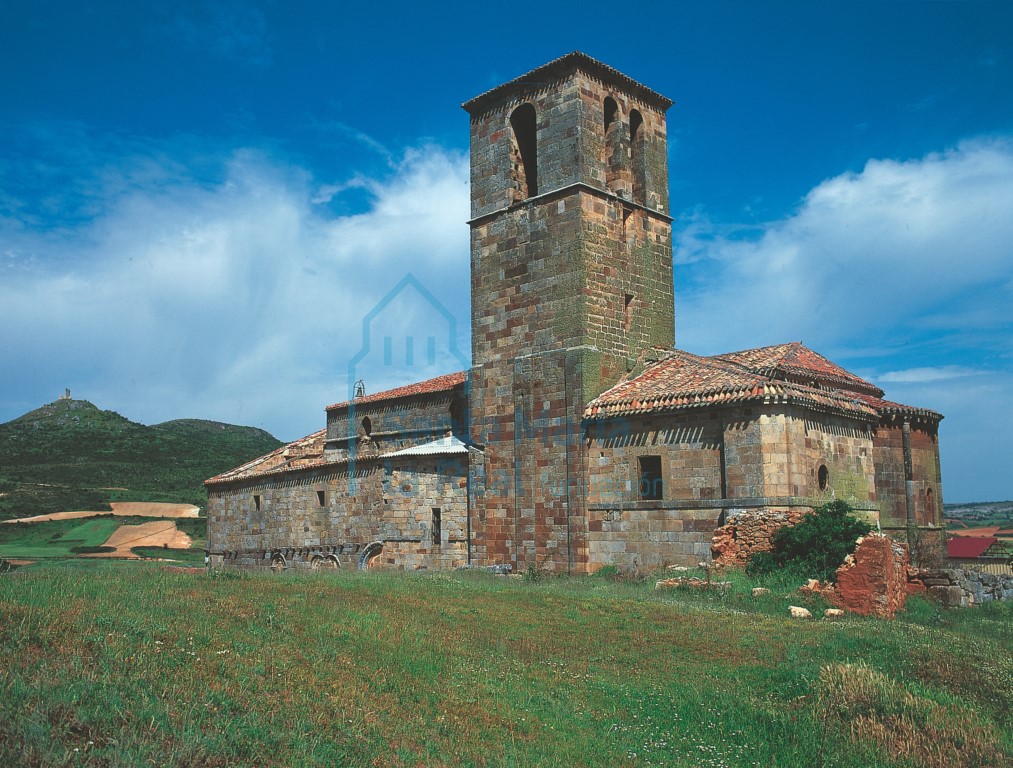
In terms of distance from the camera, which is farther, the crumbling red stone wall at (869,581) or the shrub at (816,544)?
the shrub at (816,544)

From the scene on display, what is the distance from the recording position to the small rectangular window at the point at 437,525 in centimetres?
2172

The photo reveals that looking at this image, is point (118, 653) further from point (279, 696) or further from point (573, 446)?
point (573, 446)

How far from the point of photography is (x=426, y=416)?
86.6ft

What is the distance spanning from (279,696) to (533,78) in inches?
700

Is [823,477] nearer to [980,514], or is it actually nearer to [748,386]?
[748,386]

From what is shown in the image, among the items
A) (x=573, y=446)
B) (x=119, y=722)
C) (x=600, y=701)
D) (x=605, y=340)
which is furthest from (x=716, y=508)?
(x=119, y=722)

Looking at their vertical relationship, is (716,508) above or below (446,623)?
above

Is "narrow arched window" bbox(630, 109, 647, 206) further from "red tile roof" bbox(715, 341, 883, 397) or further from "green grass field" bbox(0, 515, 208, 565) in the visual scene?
"green grass field" bbox(0, 515, 208, 565)

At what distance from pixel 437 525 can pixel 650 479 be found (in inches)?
246

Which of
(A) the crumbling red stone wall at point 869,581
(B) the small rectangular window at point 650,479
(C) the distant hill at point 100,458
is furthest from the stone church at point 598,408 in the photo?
(C) the distant hill at point 100,458

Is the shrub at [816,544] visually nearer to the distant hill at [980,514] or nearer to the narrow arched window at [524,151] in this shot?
the narrow arched window at [524,151]

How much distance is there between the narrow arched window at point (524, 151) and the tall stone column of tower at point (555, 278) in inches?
1.5

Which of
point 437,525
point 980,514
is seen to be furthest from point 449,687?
point 980,514

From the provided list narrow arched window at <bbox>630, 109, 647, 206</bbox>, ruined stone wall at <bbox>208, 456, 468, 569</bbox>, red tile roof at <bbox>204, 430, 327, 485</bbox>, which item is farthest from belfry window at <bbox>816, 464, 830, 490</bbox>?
red tile roof at <bbox>204, 430, 327, 485</bbox>
